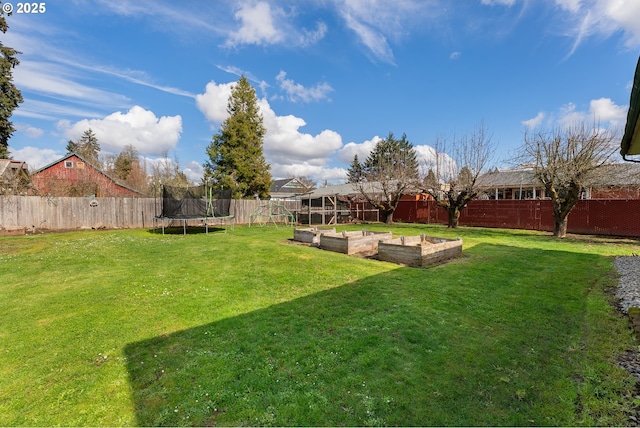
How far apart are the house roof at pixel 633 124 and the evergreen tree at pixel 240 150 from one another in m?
22.9

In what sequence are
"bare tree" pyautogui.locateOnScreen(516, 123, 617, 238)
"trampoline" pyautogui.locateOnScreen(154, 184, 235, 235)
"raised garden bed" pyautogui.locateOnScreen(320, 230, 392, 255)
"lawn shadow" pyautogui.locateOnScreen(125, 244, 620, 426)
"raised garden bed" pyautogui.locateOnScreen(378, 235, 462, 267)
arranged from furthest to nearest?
"trampoline" pyautogui.locateOnScreen(154, 184, 235, 235) < "bare tree" pyautogui.locateOnScreen(516, 123, 617, 238) < "raised garden bed" pyautogui.locateOnScreen(320, 230, 392, 255) < "raised garden bed" pyautogui.locateOnScreen(378, 235, 462, 267) < "lawn shadow" pyautogui.locateOnScreen(125, 244, 620, 426)

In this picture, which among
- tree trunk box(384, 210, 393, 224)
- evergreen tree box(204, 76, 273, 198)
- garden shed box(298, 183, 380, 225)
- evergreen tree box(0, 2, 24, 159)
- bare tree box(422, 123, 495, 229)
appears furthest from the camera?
evergreen tree box(204, 76, 273, 198)

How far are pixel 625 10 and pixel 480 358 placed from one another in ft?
15.9

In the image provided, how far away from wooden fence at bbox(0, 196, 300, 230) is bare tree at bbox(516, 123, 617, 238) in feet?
62.2

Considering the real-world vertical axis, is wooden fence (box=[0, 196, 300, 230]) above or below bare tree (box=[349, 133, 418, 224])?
below

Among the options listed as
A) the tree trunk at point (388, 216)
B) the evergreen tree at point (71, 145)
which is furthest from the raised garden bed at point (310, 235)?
the evergreen tree at point (71, 145)

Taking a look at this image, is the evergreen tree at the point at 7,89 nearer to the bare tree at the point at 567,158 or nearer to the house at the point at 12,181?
the house at the point at 12,181

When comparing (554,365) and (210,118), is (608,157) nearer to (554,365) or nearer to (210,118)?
(554,365)

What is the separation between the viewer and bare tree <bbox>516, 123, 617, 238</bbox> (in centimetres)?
1090

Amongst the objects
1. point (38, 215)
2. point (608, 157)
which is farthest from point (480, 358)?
point (38, 215)

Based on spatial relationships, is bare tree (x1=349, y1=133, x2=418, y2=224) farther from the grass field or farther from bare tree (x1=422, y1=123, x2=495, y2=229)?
the grass field

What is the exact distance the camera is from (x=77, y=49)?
8508 millimetres

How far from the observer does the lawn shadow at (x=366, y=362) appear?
2.06 meters

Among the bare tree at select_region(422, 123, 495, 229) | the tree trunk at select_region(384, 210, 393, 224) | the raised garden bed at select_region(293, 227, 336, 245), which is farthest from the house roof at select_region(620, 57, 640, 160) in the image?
the tree trunk at select_region(384, 210, 393, 224)
